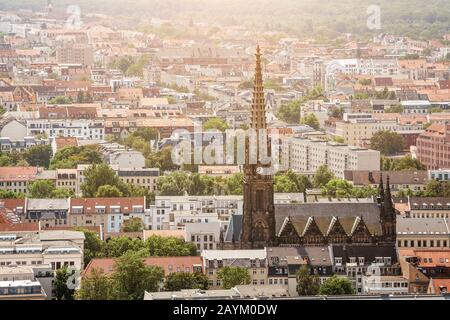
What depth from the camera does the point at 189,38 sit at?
34938mm

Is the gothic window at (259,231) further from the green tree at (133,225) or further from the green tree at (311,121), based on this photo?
the green tree at (311,121)

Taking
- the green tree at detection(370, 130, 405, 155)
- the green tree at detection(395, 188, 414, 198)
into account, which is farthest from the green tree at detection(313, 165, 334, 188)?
the green tree at detection(370, 130, 405, 155)

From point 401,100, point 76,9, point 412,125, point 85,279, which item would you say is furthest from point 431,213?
point 76,9

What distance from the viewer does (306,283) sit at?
901 cm

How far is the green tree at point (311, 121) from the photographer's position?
21.7 metres

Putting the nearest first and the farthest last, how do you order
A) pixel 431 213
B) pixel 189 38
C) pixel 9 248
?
pixel 9 248 → pixel 431 213 → pixel 189 38

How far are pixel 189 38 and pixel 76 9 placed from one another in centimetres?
273

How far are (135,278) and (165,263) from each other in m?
0.97

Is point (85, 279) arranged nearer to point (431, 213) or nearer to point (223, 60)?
point (431, 213)

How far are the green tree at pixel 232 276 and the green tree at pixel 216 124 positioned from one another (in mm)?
10597

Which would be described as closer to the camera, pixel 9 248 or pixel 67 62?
pixel 9 248

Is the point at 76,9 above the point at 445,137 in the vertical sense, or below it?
above

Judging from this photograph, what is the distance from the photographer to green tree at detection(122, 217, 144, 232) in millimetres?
12305

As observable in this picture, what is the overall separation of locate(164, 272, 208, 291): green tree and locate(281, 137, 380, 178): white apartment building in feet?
23.5
